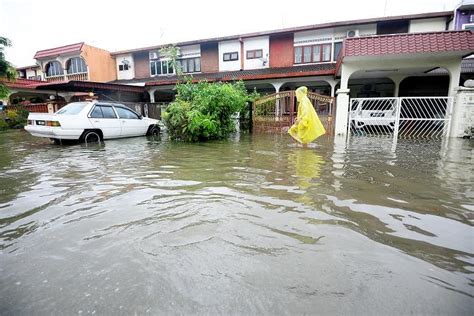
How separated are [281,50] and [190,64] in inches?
285

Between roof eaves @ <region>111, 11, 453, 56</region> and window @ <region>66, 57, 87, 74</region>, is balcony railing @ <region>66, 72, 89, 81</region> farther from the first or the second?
roof eaves @ <region>111, 11, 453, 56</region>

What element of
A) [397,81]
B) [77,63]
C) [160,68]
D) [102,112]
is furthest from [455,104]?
[77,63]

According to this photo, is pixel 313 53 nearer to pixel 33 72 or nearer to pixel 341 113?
pixel 341 113

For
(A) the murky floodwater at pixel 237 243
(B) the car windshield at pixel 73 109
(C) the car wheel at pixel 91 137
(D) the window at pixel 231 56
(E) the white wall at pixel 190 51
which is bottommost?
(A) the murky floodwater at pixel 237 243

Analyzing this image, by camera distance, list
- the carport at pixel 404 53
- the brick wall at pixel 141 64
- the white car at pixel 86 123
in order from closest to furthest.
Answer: the white car at pixel 86 123, the carport at pixel 404 53, the brick wall at pixel 141 64

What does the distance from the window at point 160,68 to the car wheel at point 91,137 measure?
13.6m

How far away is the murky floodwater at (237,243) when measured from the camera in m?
1.72

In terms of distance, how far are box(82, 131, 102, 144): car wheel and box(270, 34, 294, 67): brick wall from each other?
13.5 meters

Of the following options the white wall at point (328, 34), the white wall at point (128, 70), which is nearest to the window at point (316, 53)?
the white wall at point (328, 34)

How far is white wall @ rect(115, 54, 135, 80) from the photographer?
73.7 feet

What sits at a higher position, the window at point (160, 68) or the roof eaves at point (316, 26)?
the roof eaves at point (316, 26)

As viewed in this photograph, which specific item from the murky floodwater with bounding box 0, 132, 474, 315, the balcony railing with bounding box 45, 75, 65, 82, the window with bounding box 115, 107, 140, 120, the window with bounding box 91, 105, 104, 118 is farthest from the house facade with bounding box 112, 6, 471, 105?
the murky floodwater with bounding box 0, 132, 474, 315

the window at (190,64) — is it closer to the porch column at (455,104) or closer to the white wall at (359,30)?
the white wall at (359,30)

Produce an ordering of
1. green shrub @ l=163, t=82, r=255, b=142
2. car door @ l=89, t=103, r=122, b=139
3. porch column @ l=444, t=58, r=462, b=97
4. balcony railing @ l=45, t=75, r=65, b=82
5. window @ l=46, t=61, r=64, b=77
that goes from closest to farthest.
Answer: car door @ l=89, t=103, r=122, b=139
green shrub @ l=163, t=82, r=255, b=142
porch column @ l=444, t=58, r=462, b=97
balcony railing @ l=45, t=75, r=65, b=82
window @ l=46, t=61, r=64, b=77
